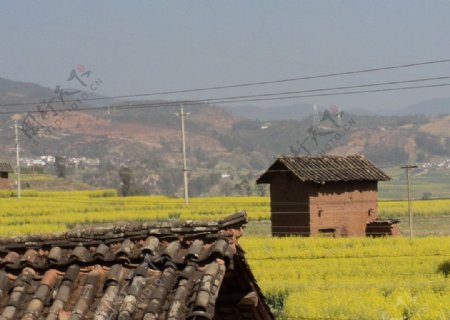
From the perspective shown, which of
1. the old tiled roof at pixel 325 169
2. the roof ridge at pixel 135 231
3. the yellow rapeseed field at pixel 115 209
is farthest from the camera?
the yellow rapeseed field at pixel 115 209

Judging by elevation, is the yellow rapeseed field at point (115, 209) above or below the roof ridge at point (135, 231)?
below

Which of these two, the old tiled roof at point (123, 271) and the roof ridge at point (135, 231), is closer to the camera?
the old tiled roof at point (123, 271)

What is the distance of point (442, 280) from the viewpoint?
25.9 m

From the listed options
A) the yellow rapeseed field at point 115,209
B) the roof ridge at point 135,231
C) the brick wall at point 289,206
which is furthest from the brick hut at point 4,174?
the roof ridge at point 135,231

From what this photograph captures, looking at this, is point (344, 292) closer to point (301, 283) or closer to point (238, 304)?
point (301, 283)

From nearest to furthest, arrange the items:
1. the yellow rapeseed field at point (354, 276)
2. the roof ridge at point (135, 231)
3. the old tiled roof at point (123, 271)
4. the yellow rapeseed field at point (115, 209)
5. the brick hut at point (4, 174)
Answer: the old tiled roof at point (123, 271), the roof ridge at point (135, 231), the yellow rapeseed field at point (354, 276), the yellow rapeseed field at point (115, 209), the brick hut at point (4, 174)

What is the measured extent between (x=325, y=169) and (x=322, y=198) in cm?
181

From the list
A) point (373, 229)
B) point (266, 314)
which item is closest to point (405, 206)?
point (373, 229)

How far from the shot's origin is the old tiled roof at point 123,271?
6.67m

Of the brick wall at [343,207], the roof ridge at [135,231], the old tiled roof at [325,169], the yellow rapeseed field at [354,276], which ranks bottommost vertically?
the yellow rapeseed field at [354,276]

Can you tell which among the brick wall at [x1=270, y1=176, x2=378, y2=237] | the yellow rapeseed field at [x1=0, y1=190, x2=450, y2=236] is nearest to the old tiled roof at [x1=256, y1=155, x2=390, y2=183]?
the brick wall at [x1=270, y1=176, x2=378, y2=237]

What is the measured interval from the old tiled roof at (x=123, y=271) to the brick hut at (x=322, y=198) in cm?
3327

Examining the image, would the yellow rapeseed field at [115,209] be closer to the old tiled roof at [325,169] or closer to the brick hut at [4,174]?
the old tiled roof at [325,169]

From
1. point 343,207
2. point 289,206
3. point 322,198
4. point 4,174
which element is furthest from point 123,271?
point 4,174
